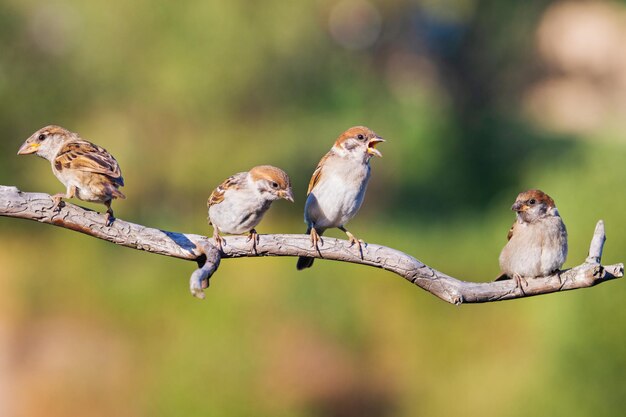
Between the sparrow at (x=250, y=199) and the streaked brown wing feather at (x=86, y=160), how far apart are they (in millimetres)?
438

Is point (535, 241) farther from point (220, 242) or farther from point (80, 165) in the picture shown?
point (80, 165)

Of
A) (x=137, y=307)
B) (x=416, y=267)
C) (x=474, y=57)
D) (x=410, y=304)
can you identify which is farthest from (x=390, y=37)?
(x=416, y=267)

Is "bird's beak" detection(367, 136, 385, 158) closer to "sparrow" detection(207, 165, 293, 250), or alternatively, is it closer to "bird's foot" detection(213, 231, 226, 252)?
"sparrow" detection(207, 165, 293, 250)

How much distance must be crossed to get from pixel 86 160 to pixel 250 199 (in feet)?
2.03

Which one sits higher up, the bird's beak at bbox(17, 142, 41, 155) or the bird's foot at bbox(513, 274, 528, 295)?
the bird's beak at bbox(17, 142, 41, 155)

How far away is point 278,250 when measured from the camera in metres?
2.93

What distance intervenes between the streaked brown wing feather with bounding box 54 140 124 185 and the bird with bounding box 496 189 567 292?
1.46m

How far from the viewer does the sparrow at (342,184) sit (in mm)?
3658

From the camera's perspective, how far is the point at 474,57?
1420 cm

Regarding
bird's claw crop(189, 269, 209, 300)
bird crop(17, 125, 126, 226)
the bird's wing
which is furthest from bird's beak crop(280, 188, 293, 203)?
bird's claw crop(189, 269, 209, 300)

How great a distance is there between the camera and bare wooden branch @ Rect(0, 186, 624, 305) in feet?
8.98

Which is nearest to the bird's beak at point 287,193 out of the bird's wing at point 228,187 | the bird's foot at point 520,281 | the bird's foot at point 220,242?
the bird's wing at point 228,187

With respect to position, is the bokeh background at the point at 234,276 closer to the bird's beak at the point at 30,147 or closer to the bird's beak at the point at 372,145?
the bird's beak at the point at 372,145

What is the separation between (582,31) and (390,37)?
11.1 ft
